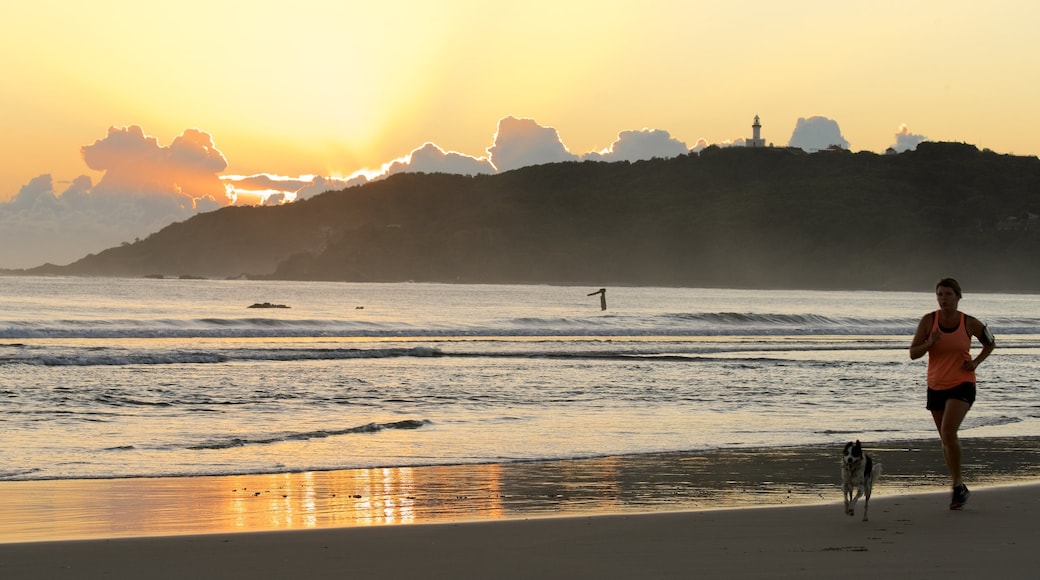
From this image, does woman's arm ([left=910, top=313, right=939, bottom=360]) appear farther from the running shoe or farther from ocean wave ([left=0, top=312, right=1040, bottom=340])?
ocean wave ([left=0, top=312, right=1040, bottom=340])

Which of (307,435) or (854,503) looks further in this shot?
(307,435)

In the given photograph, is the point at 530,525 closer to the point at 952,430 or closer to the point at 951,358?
the point at 952,430

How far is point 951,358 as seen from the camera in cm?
988

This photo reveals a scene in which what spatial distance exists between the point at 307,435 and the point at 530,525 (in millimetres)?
6233

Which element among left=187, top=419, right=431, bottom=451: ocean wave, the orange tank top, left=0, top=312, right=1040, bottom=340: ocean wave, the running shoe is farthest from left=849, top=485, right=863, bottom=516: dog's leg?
left=0, top=312, right=1040, bottom=340: ocean wave

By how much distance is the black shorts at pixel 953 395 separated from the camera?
9.88 metres

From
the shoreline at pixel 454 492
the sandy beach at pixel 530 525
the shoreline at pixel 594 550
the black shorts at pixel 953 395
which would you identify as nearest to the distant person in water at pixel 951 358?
the black shorts at pixel 953 395

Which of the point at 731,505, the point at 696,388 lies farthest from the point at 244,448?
the point at 696,388

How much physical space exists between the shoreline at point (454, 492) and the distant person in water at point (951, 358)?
0.94 m

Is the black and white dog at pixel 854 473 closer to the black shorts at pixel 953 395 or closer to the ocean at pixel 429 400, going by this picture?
the black shorts at pixel 953 395

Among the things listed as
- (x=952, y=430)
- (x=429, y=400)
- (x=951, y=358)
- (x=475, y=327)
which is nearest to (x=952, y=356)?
(x=951, y=358)

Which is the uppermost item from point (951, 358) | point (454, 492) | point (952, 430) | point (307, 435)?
point (951, 358)

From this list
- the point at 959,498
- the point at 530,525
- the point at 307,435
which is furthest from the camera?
the point at 307,435

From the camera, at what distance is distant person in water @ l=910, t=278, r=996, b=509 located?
9.83 metres
